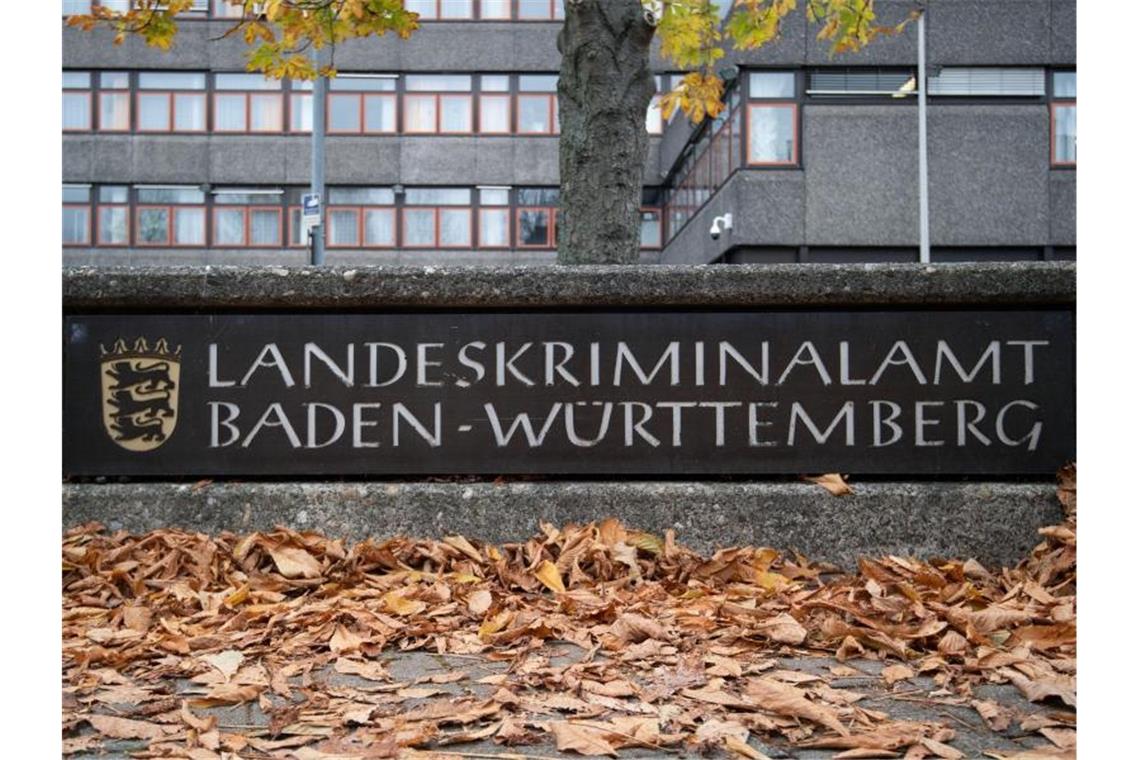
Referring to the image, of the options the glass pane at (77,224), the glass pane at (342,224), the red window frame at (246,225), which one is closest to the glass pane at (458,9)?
the glass pane at (342,224)

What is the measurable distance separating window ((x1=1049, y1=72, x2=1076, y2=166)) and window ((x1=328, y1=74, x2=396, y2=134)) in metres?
17.1

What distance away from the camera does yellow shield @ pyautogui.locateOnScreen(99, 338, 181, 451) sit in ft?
14.6

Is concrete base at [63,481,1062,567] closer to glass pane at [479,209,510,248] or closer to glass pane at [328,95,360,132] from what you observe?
glass pane at [479,209,510,248]

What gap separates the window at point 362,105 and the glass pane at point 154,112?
4.75 m

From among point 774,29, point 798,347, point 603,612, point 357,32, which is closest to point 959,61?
point 774,29

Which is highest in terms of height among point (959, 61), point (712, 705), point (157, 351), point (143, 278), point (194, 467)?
point (959, 61)

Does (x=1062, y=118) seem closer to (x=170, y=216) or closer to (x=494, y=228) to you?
(x=494, y=228)

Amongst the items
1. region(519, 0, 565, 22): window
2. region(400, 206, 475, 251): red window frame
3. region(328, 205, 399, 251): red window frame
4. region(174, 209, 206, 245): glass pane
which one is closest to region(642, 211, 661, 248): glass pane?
region(400, 206, 475, 251): red window frame

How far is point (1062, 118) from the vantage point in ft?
77.8

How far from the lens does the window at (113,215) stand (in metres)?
31.2

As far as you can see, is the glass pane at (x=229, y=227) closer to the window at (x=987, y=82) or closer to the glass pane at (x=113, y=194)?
the glass pane at (x=113, y=194)

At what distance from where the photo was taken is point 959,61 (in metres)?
23.7

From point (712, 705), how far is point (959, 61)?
23850mm

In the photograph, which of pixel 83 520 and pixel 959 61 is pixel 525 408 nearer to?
pixel 83 520
